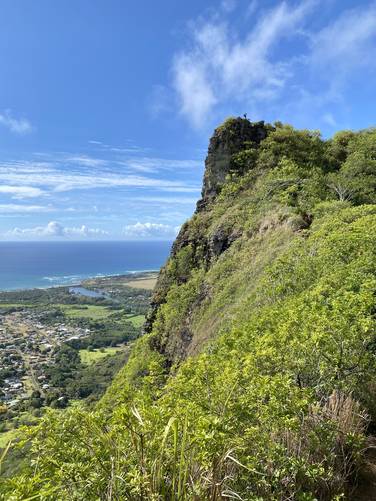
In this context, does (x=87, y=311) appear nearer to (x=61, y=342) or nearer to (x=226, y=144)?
(x=61, y=342)

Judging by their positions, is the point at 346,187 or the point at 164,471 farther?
the point at 346,187

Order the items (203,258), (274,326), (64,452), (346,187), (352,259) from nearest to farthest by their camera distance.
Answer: (64,452) → (274,326) → (352,259) → (346,187) → (203,258)

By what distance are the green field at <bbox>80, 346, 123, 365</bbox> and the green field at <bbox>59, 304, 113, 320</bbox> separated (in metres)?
35.3

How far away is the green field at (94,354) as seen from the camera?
276 feet

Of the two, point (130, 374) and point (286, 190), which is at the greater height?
point (286, 190)

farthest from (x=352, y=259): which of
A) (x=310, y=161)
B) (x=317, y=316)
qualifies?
(x=310, y=161)

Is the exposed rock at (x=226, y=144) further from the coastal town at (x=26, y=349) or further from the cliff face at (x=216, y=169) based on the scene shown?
the coastal town at (x=26, y=349)

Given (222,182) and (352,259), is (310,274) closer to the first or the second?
(352,259)

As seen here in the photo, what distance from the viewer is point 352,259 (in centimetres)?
1034

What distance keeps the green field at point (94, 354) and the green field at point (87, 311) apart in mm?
35343

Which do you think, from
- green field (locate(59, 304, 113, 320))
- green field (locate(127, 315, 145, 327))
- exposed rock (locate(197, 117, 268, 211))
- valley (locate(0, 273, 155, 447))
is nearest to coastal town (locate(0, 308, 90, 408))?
valley (locate(0, 273, 155, 447))

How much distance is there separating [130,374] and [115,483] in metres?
24.4

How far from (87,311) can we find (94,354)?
4991 cm

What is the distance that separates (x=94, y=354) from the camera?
90250 millimetres
